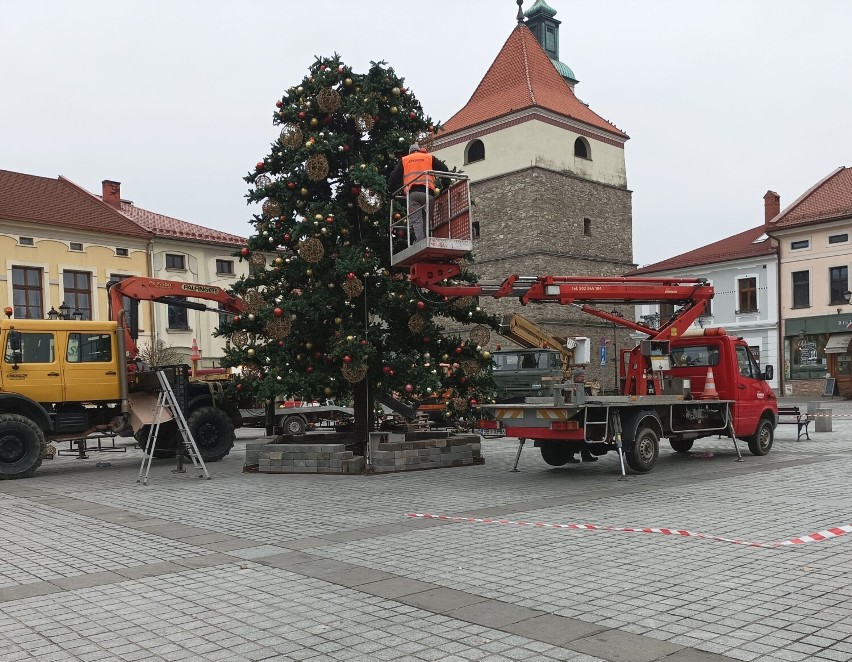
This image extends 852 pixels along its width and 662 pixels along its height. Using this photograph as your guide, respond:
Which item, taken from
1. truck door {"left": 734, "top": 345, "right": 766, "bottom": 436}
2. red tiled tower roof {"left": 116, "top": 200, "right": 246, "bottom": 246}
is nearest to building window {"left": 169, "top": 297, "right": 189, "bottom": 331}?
red tiled tower roof {"left": 116, "top": 200, "right": 246, "bottom": 246}

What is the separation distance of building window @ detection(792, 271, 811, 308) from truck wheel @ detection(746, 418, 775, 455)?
30.0 metres

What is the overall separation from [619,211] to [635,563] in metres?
44.3

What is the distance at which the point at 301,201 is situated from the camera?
14.4 m

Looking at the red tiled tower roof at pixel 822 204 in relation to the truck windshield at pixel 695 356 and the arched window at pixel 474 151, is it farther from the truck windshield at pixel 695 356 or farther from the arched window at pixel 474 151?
the truck windshield at pixel 695 356

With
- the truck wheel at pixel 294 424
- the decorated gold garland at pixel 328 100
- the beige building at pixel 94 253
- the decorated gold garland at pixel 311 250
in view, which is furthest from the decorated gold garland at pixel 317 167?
the beige building at pixel 94 253

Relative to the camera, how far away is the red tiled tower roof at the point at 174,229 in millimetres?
40656

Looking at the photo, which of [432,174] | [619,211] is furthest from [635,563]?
[619,211]

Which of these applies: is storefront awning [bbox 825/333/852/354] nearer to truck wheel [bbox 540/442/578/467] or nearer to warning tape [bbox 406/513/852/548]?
truck wheel [bbox 540/442/578/467]

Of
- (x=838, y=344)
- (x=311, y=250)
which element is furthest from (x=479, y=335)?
(x=838, y=344)

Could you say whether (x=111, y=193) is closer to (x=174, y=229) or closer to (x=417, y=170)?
(x=174, y=229)

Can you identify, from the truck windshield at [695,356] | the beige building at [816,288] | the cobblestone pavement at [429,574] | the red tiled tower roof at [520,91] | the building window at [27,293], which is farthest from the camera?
the red tiled tower roof at [520,91]

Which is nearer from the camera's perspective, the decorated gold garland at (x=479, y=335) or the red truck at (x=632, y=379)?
the red truck at (x=632, y=379)

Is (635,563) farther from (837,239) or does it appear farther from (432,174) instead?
(837,239)

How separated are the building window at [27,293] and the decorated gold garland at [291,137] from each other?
26570 mm
